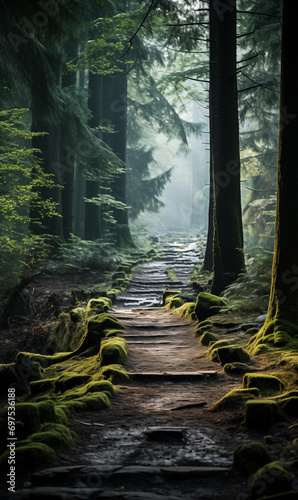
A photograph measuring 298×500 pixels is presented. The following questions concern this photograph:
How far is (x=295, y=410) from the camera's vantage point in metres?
3.86

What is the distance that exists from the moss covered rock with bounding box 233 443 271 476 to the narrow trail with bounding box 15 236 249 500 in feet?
0.28

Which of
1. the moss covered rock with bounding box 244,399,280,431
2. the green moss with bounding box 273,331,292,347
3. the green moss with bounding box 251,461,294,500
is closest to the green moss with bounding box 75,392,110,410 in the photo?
the moss covered rock with bounding box 244,399,280,431

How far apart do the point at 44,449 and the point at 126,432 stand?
2.84ft

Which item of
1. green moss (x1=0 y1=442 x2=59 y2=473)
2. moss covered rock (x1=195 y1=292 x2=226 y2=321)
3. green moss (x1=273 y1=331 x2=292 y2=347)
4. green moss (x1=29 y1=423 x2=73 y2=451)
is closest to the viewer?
green moss (x1=0 y1=442 x2=59 y2=473)

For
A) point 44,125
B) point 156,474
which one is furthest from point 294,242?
point 44,125

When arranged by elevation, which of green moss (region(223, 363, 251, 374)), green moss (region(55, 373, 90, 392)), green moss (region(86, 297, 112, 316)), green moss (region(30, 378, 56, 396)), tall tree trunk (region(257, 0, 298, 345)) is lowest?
green moss (region(30, 378, 56, 396))

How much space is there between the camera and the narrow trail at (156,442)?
2.75m

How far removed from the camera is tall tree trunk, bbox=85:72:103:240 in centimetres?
1878

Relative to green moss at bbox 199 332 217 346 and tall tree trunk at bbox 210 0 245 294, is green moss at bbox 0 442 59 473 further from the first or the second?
tall tree trunk at bbox 210 0 245 294

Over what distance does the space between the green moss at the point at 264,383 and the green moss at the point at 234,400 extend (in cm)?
19

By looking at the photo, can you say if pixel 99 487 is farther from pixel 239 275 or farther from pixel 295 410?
pixel 239 275

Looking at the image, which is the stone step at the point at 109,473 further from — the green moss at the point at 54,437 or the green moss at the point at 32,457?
the green moss at the point at 54,437

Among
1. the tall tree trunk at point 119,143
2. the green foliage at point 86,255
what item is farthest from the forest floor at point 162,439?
the tall tree trunk at point 119,143

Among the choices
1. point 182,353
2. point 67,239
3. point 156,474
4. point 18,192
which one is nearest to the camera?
point 156,474
